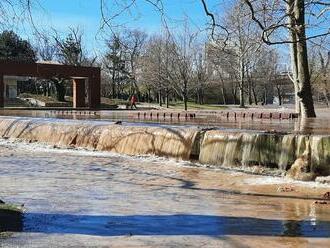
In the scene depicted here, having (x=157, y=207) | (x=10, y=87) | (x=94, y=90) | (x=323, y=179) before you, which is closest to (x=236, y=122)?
(x=323, y=179)

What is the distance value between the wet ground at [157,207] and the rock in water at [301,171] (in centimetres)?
51

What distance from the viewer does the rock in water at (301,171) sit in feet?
45.7

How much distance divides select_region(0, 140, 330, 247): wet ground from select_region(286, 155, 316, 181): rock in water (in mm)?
513

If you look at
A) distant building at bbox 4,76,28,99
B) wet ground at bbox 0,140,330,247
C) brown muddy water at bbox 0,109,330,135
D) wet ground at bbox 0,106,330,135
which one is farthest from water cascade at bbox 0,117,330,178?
distant building at bbox 4,76,28,99

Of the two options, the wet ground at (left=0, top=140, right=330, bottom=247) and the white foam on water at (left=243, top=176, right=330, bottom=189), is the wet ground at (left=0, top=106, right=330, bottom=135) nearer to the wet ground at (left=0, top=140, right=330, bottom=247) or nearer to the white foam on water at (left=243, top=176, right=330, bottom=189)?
the white foam on water at (left=243, top=176, right=330, bottom=189)

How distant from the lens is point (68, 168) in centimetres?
1591

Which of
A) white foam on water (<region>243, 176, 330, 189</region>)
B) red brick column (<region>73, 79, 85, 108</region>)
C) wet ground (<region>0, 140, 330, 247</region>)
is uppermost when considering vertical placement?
red brick column (<region>73, 79, 85, 108</region>)

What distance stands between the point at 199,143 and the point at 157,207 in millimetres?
7121

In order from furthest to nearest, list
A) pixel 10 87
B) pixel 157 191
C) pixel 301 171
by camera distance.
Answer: pixel 10 87 → pixel 301 171 → pixel 157 191

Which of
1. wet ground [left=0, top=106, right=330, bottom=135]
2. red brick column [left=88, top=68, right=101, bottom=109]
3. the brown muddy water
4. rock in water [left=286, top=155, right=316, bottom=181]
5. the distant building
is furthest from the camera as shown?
the distant building

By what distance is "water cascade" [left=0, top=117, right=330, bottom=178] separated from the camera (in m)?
14.5

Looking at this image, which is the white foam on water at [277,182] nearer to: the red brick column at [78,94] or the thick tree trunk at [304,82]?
the thick tree trunk at [304,82]

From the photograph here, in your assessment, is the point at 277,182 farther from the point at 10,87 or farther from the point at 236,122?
the point at 10,87

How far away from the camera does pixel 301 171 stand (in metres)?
14.2
